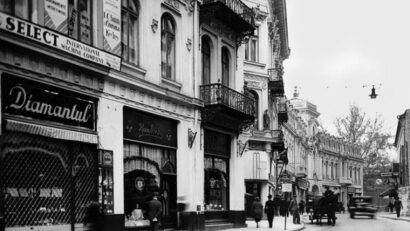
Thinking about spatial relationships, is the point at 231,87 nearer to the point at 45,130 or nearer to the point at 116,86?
the point at 116,86

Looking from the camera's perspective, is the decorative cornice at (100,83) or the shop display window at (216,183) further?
the shop display window at (216,183)

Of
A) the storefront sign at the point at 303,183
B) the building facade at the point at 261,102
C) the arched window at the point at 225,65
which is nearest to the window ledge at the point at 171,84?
the arched window at the point at 225,65

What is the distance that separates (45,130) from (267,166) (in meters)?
26.9

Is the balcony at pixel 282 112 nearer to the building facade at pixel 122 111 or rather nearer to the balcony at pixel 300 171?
the balcony at pixel 300 171

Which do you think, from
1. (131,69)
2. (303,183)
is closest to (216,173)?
(131,69)

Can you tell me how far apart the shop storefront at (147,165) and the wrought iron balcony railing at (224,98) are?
7.72 feet

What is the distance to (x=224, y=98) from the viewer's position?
2370cm

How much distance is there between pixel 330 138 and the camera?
7969cm

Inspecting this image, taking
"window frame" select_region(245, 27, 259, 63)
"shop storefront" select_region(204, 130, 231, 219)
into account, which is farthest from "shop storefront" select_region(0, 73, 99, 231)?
"window frame" select_region(245, 27, 259, 63)

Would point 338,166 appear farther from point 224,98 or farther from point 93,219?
point 93,219

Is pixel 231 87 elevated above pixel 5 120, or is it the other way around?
pixel 231 87

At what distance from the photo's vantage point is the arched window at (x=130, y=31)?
18.1m

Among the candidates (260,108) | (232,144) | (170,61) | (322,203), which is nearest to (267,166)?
(260,108)

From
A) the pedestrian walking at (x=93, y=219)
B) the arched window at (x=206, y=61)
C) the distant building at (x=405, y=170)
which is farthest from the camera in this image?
the distant building at (x=405, y=170)
